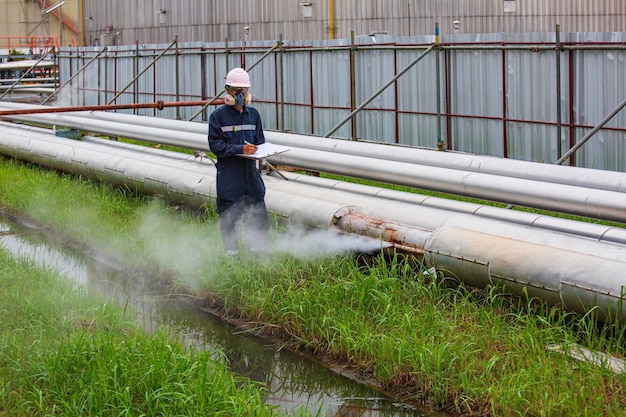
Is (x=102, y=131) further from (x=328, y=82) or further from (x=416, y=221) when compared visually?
(x=416, y=221)

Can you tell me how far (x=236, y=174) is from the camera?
8930 mm

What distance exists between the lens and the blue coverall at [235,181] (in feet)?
29.1

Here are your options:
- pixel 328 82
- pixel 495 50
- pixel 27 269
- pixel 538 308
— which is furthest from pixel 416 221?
pixel 328 82

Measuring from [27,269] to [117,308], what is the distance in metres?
1.83

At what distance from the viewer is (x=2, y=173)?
15.1 meters

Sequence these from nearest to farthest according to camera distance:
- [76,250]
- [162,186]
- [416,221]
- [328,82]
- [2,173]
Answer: [416,221], [76,250], [162,186], [2,173], [328,82]

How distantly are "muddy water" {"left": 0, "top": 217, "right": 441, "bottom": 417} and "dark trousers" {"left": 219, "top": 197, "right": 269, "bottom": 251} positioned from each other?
723 millimetres

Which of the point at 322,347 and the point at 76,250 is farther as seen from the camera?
the point at 76,250

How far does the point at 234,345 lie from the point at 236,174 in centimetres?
202

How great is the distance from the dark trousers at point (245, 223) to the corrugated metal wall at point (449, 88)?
5828mm

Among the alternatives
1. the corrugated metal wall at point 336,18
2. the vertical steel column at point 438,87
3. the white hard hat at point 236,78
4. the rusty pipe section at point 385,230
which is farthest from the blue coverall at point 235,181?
the corrugated metal wall at point 336,18

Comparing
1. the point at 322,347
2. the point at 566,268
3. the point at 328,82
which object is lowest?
the point at 322,347

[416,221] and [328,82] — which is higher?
[328,82]

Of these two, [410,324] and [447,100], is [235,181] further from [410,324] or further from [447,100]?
[447,100]
